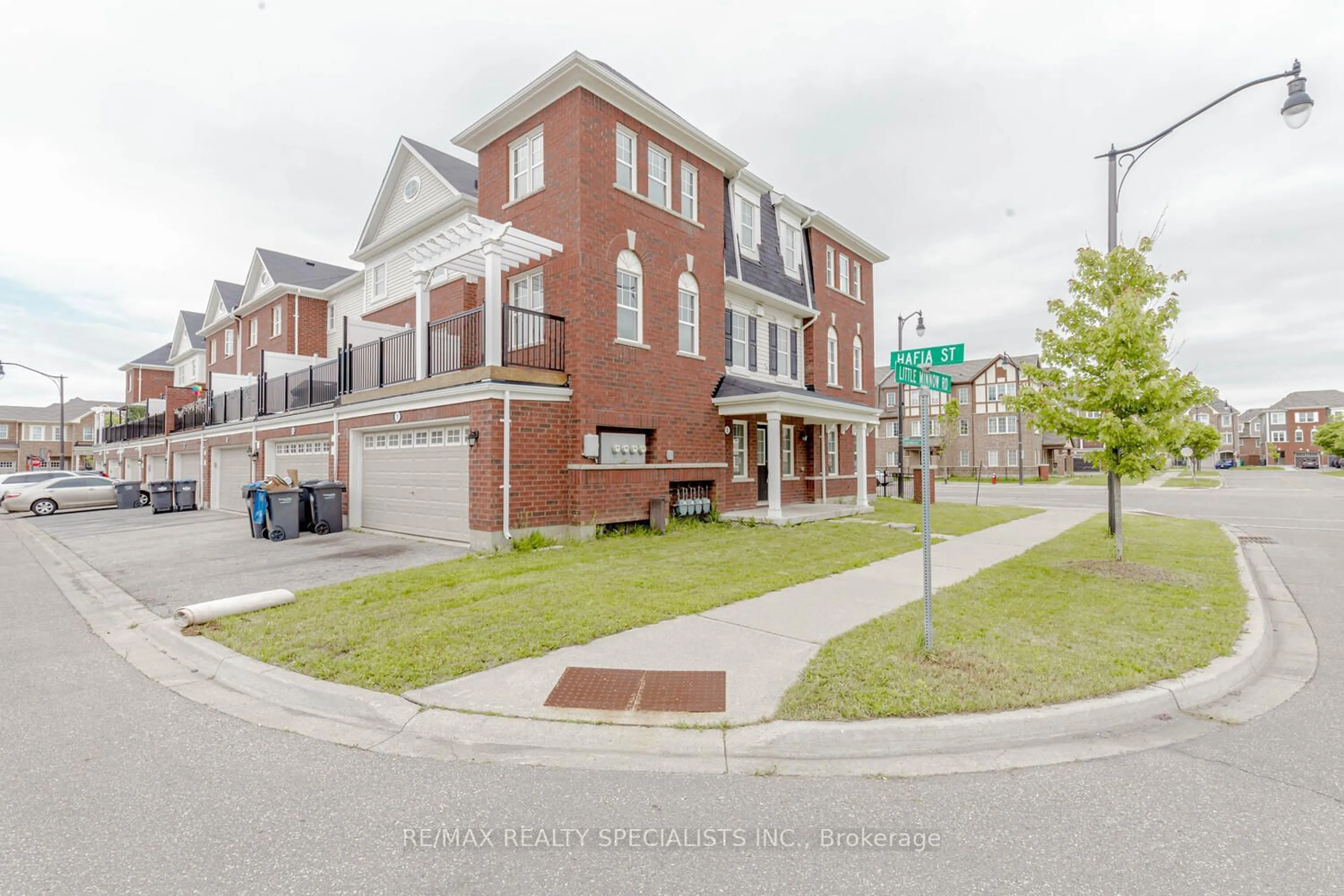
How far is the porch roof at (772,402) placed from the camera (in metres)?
13.9

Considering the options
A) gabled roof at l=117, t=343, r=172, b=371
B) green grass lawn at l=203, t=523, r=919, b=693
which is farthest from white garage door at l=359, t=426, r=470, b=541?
gabled roof at l=117, t=343, r=172, b=371

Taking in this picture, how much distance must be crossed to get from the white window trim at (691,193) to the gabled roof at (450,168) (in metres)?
5.84

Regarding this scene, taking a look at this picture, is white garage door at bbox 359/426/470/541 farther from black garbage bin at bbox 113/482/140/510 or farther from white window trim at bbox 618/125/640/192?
black garbage bin at bbox 113/482/140/510

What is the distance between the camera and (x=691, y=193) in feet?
48.1

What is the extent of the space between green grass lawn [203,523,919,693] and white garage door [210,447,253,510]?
1476 cm

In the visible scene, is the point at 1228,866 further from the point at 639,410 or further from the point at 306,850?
the point at 639,410

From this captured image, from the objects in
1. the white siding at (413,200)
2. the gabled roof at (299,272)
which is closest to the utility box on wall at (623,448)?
the white siding at (413,200)

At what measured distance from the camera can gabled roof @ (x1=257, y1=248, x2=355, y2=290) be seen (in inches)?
957

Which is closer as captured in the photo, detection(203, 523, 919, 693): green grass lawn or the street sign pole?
the street sign pole

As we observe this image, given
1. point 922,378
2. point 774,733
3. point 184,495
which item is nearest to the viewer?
point 774,733

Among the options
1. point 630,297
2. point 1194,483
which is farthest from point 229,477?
point 1194,483

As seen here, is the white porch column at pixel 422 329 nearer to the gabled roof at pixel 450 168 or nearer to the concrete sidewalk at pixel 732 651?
the gabled roof at pixel 450 168

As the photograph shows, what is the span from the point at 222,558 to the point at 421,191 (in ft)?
39.3

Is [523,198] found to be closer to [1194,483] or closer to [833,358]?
[833,358]
